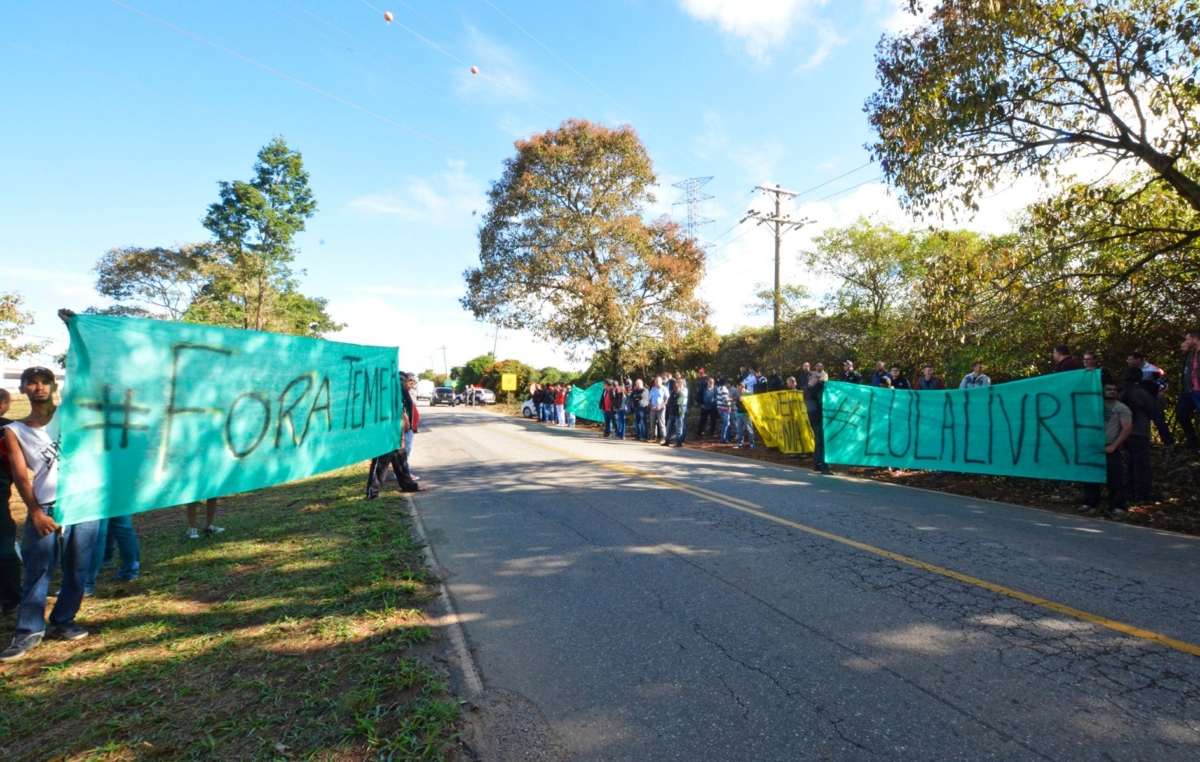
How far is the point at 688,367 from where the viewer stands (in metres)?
30.2

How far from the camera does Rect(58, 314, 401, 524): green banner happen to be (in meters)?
3.86

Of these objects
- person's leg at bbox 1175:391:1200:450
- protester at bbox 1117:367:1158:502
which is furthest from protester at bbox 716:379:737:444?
protester at bbox 1117:367:1158:502

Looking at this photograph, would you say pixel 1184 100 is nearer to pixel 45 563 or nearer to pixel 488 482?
pixel 488 482

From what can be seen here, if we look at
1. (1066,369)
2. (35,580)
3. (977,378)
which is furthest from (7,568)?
(977,378)

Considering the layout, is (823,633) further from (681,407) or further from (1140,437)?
(681,407)

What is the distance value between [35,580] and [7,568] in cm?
93

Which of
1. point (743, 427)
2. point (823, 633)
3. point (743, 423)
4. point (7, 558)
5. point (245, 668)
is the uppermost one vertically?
point (743, 423)

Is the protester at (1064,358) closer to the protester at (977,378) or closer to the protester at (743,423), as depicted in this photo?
the protester at (977,378)

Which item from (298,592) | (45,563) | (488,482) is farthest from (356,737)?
(488,482)

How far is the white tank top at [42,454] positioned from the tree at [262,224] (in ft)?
103

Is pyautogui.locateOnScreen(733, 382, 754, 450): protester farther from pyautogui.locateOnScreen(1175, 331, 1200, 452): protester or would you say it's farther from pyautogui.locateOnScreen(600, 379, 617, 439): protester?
pyautogui.locateOnScreen(1175, 331, 1200, 452): protester

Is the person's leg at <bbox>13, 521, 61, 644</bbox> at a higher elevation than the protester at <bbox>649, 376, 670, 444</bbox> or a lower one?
lower

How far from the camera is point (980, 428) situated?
9.33 metres

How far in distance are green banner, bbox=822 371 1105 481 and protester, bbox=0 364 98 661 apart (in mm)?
10314
